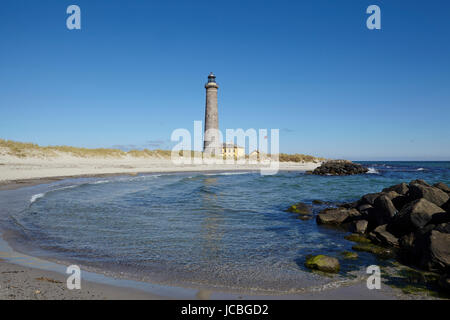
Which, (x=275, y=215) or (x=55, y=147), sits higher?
(x=55, y=147)

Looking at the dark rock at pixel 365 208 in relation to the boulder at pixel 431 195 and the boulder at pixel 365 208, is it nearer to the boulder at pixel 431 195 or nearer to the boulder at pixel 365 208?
the boulder at pixel 365 208

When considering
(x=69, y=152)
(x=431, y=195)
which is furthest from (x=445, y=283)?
(x=69, y=152)

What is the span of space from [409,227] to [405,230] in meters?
0.15

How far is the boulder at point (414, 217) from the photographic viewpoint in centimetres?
724

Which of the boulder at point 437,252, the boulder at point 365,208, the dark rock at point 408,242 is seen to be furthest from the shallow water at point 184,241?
the boulder at point 365,208

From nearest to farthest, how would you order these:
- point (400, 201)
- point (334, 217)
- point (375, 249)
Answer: point (375, 249) < point (334, 217) < point (400, 201)

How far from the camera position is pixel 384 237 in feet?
23.8

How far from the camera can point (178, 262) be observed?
5699 mm

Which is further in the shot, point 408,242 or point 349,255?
point 408,242

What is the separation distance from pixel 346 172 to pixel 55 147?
40.9 metres

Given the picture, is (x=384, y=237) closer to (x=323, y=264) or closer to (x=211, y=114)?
(x=323, y=264)

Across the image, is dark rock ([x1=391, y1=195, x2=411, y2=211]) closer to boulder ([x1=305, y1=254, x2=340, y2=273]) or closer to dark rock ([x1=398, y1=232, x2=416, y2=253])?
dark rock ([x1=398, y1=232, x2=416, y2=253])
